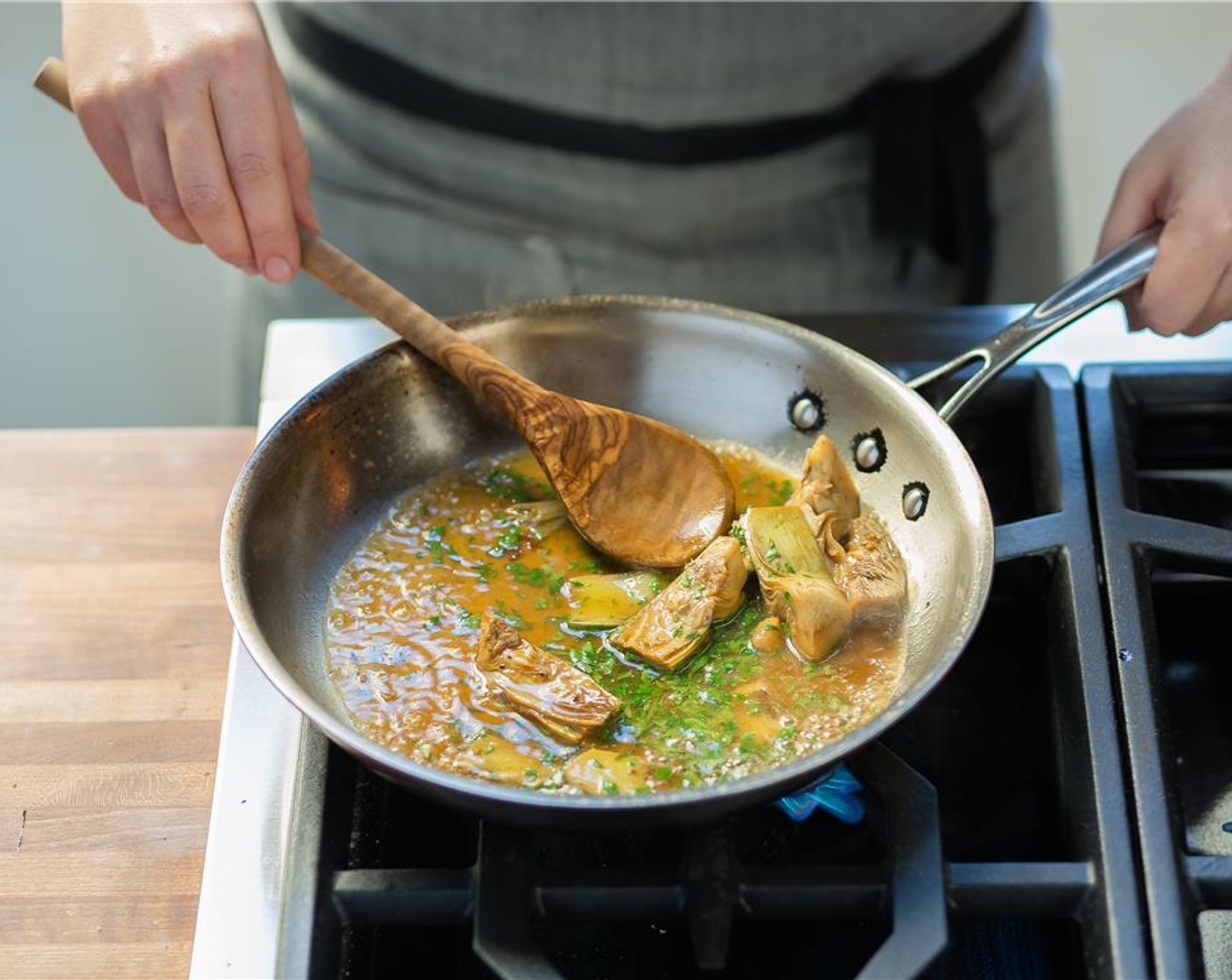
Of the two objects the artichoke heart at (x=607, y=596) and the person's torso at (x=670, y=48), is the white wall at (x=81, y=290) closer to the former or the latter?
the person's torso at (x=670, y=48)

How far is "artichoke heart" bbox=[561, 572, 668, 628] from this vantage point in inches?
35.2

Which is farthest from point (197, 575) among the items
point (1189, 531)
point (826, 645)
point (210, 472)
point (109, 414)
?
point (109, 414)

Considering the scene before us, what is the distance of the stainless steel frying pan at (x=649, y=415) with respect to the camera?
84 cm

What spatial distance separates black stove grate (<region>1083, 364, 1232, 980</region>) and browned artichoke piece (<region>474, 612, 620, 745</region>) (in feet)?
1.07

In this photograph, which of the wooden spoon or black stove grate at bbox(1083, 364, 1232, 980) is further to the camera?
the wooden spoon

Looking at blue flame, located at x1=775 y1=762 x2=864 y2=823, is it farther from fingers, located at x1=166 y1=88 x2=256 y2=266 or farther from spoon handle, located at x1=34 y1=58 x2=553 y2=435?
fingers, located at x1=166 y1=88 x2=256 y2=266

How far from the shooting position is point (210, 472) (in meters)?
1.07

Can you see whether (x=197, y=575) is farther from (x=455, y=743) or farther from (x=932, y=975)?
(x=932, y=975)

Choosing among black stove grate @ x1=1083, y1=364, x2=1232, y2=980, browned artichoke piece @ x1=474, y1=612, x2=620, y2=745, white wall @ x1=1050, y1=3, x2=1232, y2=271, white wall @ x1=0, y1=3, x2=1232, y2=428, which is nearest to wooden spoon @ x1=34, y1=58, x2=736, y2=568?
browned artichoke piece @ x1=474, y1=612, x2=620, y2=745

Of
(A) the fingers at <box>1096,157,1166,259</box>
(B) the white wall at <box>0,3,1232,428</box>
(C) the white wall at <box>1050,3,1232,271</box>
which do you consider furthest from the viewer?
(C) the white wall at <box>1050,3,1232,271</box>

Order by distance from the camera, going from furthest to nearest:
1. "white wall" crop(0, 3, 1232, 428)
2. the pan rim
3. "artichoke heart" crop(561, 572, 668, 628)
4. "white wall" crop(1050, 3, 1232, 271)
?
"white wall" crop(1050, 3, 1232, 271) → "white wall" crop(0, 3, 1232, 428) → "artichoke heart" crop(561, 572, 668, 628) → the pan rim

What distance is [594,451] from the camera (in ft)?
3.12

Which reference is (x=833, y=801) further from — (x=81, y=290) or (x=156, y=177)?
(x=81, y=290)

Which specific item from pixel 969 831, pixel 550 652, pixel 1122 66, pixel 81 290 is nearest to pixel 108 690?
pixel 550 652
